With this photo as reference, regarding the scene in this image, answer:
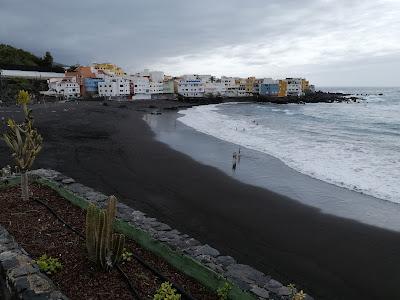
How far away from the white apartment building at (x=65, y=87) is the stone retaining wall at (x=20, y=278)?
81706 mm

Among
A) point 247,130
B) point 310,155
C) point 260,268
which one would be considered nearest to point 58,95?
point 247,130

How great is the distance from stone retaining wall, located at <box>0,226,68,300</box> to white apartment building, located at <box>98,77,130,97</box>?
91.2 meters

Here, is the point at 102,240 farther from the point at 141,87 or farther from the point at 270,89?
the point at 270,89

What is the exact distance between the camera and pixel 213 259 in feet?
22.1

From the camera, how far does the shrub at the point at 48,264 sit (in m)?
6.10

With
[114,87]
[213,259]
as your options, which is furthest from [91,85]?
[213,259]

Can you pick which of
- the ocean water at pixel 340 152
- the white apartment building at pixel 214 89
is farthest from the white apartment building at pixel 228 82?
the ocean water at pixel 340 152

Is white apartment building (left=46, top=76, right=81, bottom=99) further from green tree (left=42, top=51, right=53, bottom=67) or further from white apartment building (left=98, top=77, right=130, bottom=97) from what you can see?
green tree (left=42, top=51, right=53, bottom=67)

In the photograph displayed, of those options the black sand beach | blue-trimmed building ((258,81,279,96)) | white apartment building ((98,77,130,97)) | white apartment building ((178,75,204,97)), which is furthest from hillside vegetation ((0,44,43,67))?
the black sand beach

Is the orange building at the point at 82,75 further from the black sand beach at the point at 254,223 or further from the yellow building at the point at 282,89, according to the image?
the black sand beach at the point at 254,223

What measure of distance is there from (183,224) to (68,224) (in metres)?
3.89

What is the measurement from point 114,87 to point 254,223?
9021 cm

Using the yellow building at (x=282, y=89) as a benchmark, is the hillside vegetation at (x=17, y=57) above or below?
above

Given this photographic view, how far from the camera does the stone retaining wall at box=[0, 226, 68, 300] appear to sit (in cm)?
522
